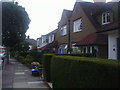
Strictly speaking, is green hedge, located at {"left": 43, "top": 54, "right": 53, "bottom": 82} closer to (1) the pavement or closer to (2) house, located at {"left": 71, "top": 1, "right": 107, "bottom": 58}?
(1) the pavement

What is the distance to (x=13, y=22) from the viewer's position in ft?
79.3

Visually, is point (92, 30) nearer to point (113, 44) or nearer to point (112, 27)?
point (113, 44)

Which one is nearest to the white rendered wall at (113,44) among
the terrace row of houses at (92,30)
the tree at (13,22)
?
the terrace row of houses at (92,30)

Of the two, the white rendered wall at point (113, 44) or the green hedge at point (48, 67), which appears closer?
the green hedge at point (48, 67)

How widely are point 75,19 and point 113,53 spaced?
1088 cm

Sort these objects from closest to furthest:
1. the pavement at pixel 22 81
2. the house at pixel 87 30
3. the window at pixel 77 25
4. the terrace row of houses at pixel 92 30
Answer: the pavement at pixel 22 81 → the terrace row of houses at pixel 92 30 → the house at pixel 87 30 → the window at pixel 77 25

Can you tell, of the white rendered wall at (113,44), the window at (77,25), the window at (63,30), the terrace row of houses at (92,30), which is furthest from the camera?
the window at (63,30)

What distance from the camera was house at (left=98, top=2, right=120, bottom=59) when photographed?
12.0m

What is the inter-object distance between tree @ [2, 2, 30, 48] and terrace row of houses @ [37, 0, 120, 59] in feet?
20.1

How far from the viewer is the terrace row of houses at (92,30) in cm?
1302

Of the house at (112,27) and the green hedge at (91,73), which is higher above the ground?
the house at (112,27)

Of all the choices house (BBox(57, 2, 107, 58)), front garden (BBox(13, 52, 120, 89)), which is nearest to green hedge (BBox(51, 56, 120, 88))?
front garden (BBox(13, 52, 120, 89))

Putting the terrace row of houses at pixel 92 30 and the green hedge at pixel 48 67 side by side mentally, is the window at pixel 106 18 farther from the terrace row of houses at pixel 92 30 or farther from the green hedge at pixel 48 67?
the green hedge at pixel 48 67

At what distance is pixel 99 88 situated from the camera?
136 inches
